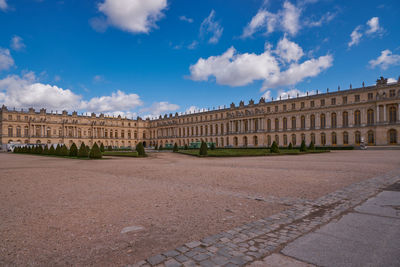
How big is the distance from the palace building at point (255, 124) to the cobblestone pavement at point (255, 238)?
48.0 m

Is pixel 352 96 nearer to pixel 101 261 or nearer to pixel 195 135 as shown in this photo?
pixel 195 135

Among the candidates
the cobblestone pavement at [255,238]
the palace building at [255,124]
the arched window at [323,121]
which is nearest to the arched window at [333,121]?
the palace building at [255,124]

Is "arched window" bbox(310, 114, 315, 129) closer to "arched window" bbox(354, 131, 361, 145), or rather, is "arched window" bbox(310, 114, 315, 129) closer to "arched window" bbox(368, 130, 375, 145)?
"arched window" bbox(354, 131, 361, 145)

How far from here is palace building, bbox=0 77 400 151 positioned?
145 ft

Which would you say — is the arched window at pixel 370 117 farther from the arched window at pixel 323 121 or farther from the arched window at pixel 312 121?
the arched window at pixel 312 121

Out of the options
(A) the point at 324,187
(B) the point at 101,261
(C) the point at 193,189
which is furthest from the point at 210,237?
(A) the point at 324,187

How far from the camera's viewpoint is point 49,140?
234ft

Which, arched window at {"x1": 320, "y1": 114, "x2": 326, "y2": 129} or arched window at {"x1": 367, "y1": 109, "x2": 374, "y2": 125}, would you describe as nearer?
arched window at {"x1": 367, "y1": 109, "x2": 374, "y2": 125}

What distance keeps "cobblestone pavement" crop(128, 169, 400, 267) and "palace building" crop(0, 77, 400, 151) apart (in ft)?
157

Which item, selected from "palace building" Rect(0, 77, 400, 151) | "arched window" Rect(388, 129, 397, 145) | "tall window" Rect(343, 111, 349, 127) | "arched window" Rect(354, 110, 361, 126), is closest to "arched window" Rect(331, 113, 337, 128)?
"palace building" Rect(0, 77, 400, 151)

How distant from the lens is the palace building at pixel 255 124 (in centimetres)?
4412

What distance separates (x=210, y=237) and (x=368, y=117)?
5331 cm

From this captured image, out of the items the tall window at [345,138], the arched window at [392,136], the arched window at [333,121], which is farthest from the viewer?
the arched window at [333,121]

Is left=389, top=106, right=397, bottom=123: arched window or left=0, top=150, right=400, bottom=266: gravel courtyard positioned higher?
left=389, top=106, right=397, bottom=123: arched window
